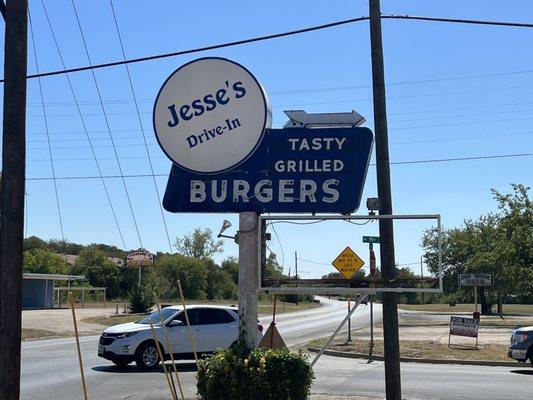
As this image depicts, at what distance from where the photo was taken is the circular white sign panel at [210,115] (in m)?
8.63

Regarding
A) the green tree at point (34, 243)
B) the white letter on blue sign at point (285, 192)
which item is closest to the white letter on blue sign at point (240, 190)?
the white letter on blue sign at point (285, 192)

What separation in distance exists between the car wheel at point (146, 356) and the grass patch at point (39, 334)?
45.5 feet

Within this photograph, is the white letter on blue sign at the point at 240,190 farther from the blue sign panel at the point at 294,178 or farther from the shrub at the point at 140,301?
the shrub at the point at 140,301

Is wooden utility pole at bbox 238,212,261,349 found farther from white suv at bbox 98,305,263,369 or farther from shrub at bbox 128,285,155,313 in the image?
shrub at bbox 128,285,155,313

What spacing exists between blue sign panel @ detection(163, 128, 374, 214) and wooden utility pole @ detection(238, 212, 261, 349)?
35 centimetres

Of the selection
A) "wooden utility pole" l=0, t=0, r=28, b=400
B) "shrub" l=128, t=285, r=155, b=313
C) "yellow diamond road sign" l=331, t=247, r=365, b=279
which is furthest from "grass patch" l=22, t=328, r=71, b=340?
"wooden utility pole" l=0, t=0, r=28, b=400

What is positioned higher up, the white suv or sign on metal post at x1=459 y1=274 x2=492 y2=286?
sign on metal post at x1=459 y1=274 x2=492 y2=286

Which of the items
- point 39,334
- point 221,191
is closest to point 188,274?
point 39,334

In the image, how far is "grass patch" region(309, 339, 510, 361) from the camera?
21.6 metres

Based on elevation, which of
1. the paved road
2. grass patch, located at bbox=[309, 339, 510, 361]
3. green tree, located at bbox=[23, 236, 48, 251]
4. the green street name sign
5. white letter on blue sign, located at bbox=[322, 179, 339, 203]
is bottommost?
grass patch, located at bbox=[309, 339, 510, 361]

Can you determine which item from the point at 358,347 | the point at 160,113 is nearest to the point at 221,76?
the point at 160,113

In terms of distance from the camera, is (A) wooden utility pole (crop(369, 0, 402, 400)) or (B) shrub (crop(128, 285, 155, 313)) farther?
(B) shrub (crop(128, 285, 155, 313))

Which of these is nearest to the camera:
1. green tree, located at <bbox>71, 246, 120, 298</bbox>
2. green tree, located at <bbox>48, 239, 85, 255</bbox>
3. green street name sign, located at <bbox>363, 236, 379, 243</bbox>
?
green street name sign, located at <bbox>363, 236, 379, 243</bbox>

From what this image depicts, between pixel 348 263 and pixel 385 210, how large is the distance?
28.1 feet
